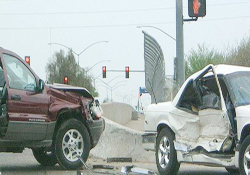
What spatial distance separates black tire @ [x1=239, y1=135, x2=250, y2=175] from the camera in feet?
33.8

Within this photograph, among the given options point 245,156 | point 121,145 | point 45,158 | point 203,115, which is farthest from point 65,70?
point 245,156

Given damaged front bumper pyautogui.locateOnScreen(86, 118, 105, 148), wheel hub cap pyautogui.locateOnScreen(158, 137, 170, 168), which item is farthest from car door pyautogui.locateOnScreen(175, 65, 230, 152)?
damaged front bumper pyautogui.locateOnScreen(86, 118, 105, 148)

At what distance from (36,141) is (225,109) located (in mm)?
3805

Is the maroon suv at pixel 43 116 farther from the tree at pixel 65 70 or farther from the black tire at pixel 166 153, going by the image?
the tree at pixel 65 70

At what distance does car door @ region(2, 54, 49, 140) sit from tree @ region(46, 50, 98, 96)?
73.7 m

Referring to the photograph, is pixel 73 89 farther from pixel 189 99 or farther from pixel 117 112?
pixel 117 112

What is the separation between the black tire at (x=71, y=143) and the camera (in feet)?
44.3

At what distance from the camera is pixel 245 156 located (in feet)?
34.0

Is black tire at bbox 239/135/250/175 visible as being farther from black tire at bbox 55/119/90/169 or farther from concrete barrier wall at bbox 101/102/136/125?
concrete barrier wall at bbox 101/102/136/125

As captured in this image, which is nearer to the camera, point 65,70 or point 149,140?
point 149,140

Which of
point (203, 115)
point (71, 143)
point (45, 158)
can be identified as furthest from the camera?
point (45, 158)

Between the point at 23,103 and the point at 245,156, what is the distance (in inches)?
177

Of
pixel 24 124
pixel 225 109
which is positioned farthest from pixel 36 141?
pixel 225 109

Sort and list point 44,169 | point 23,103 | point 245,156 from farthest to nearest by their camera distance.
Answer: point 44,169, point 23,103, point 245,156
